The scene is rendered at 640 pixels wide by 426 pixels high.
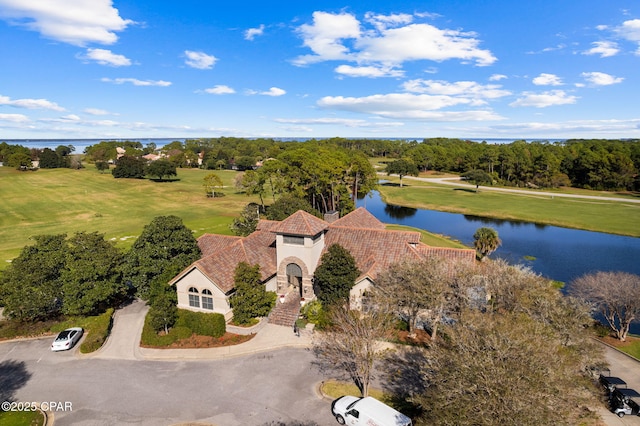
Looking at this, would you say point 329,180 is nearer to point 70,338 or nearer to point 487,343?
point 70,338

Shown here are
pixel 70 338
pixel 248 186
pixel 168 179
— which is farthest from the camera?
pixel 168 179

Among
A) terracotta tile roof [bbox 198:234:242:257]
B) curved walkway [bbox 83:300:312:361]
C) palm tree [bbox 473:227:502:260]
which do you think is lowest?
curved walkway [bbox 83:300:312:361]

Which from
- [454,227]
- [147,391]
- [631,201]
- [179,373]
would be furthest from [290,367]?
[631,201]

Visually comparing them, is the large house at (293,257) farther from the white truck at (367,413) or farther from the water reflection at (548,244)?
the water reflection at (548,244)

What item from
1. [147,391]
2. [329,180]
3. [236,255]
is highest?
[329,180]

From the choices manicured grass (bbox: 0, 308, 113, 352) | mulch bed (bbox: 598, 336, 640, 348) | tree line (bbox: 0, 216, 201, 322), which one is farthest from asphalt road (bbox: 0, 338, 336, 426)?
mulch bed (bbox: 598, 336, 640, 348)

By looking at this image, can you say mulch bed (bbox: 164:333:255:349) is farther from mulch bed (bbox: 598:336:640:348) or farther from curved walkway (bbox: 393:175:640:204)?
curved walkway (bbox: 393:175:640:204)

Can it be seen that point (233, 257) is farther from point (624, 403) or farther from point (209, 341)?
point (624, 403)
